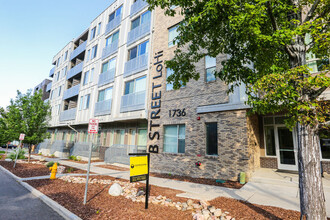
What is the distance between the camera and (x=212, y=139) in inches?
401

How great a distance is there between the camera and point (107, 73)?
2000cm

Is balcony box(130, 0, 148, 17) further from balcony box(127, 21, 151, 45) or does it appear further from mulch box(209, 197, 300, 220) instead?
mulch box(209, 197, 300, 220)

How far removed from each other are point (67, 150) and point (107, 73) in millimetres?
11518

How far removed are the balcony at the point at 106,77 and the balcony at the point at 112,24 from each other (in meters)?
Answer: 5.74

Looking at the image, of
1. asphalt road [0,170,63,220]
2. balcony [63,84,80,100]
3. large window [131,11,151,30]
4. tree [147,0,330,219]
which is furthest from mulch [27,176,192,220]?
balcony [63,84,80,100]

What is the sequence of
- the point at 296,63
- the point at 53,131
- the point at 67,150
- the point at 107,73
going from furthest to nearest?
1. the point at 53,131
2. the point at 67,150
3. the point at 107,73
4. the point at 296,63

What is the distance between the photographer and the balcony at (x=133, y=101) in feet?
49.0

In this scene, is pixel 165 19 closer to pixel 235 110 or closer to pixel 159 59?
pixel 159 59

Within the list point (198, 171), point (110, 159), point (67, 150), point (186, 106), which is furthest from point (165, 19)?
point (67, 150)

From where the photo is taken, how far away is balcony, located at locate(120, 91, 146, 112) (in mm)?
14945

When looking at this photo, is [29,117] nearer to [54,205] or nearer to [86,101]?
[86,101]

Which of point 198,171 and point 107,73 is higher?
point 107,73

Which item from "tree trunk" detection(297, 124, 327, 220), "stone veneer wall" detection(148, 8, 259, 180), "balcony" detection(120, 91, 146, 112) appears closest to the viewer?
"tree trunk" detection(297, 124, 327, 220)

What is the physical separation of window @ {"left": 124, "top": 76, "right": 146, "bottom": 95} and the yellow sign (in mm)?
10275
